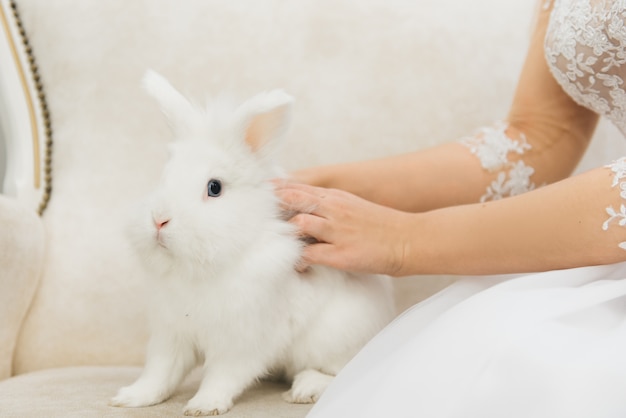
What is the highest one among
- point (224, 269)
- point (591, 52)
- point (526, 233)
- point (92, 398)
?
point (591, 52)

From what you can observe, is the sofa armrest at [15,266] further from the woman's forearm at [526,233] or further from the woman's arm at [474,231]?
the woman's forearm at [526,233]

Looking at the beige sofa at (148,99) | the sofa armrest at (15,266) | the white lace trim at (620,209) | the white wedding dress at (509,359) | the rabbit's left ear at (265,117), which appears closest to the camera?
the white wedding dress at (509,359)

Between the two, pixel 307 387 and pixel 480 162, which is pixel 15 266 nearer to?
pixel 307 387

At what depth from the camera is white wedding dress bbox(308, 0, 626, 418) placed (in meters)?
0.63

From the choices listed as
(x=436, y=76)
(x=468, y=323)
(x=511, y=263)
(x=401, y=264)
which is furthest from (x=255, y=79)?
(x=468, y=323)

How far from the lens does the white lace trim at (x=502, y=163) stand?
4.04 ft

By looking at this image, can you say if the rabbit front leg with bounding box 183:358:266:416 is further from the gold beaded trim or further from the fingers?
the gold beaded trim

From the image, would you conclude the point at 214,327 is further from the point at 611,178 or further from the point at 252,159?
the point at 611,178

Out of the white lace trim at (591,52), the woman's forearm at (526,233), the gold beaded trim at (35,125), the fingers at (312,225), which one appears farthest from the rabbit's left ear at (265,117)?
the gold beaded trim at (35,125)

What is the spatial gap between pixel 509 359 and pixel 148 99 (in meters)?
0.98

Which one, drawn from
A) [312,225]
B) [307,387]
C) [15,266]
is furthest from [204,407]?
[15,266]

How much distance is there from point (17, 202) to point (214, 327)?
1.77 feet

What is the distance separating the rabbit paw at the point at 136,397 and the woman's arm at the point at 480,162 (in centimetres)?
41

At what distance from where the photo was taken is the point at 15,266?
1.20m
